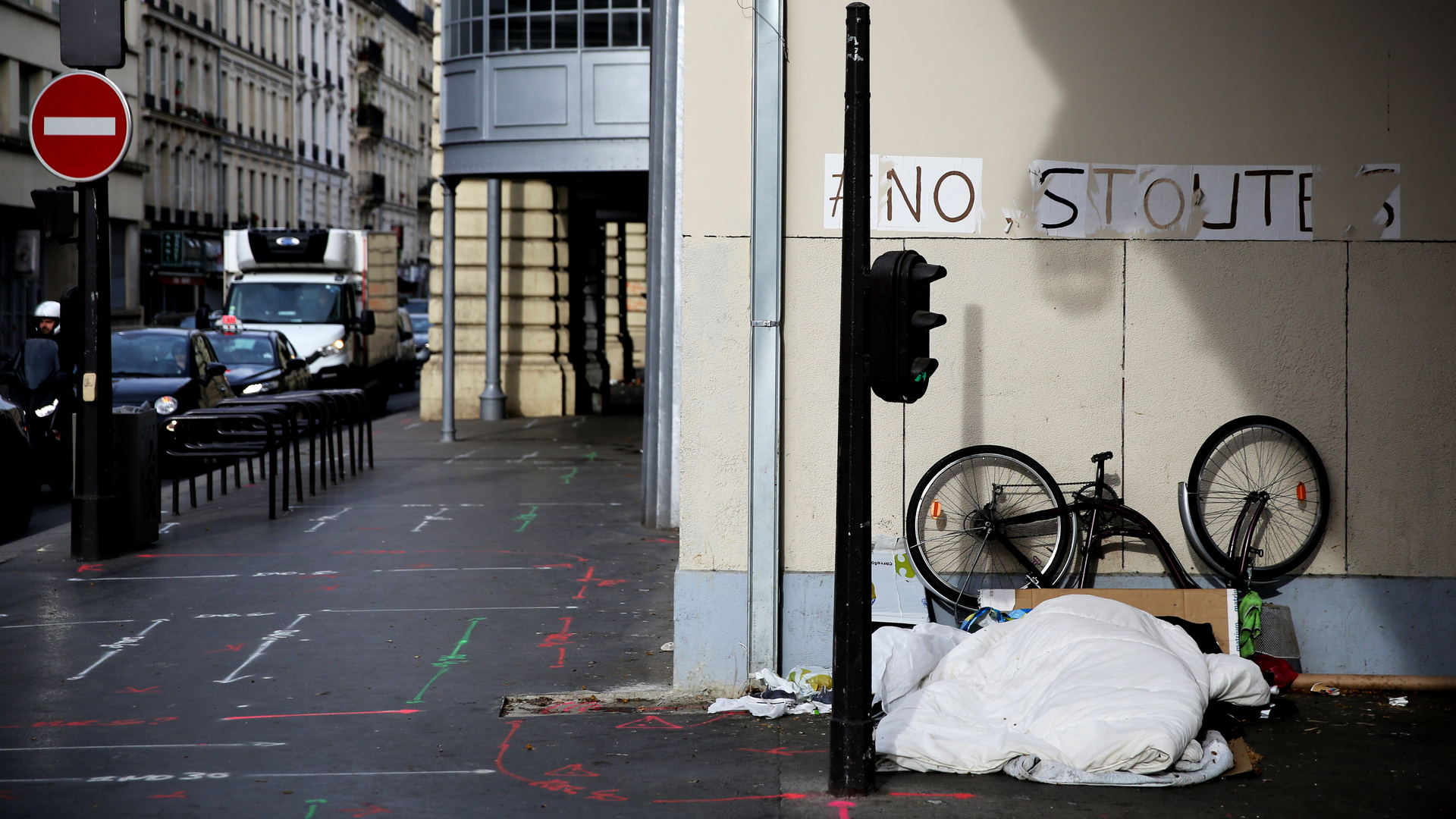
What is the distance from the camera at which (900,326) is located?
4.82m

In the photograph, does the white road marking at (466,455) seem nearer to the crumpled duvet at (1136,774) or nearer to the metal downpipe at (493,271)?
the metal downpipe at (493,271)

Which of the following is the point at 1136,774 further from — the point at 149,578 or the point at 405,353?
the point at 405,353

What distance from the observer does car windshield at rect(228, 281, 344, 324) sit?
73.5 ft

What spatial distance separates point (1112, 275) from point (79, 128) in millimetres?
6819

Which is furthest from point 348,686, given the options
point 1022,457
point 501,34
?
point 501,34

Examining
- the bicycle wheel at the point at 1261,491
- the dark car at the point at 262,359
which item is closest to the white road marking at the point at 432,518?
the bicycle wheel at the point at 1261,491

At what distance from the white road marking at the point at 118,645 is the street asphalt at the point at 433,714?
2 centimetres

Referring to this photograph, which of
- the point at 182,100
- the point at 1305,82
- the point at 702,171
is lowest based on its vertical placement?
the point at 702,171

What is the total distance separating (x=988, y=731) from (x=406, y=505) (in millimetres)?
7618

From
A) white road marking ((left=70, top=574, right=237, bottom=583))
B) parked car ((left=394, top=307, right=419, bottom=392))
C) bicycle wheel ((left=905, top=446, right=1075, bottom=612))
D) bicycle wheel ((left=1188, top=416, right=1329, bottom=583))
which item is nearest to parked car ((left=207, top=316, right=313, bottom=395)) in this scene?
white road marking ((left=70, top=574, right=237, bottom=583))

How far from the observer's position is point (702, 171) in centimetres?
643

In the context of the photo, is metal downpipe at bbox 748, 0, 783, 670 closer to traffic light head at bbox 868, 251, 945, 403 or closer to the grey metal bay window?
traffic light head at bbox 868, 251, 945, 403

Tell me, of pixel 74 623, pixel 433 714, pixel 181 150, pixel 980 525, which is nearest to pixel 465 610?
pixel 433 714

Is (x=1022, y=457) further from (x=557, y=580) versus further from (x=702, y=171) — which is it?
(x=557, y=580)
